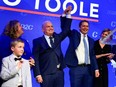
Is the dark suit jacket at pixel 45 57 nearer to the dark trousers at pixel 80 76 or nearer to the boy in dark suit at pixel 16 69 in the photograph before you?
the dark trousers at pixel 80 76

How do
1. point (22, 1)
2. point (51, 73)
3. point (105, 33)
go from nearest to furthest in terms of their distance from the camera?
point (51, 73), point (22, 1), point (105, 33)

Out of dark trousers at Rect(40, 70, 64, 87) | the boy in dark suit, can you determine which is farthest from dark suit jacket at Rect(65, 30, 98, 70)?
the boy in dark suit

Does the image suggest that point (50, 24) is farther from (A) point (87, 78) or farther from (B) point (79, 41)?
(A) point (87, 78)

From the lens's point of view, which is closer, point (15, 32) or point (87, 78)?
point (15, 32)

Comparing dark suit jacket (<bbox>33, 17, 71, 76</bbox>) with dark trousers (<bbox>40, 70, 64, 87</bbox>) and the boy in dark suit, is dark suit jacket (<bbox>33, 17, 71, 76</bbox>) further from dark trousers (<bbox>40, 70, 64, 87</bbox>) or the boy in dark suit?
the boy in dark suit

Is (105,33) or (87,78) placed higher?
(105,33)

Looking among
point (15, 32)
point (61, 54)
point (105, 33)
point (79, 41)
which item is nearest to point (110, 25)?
point (105, 33)

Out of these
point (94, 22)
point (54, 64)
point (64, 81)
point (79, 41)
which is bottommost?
point (64, 81)

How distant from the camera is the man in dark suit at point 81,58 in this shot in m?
3.34

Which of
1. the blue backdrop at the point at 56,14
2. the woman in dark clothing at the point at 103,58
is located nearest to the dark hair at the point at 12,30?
the blue backdrop at the point at 56,14

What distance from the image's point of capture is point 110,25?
12.6 feet

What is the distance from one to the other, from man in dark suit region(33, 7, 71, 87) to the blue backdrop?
0.16m

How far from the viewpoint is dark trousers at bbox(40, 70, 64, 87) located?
308cm

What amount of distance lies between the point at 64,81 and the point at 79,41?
0.50 m
